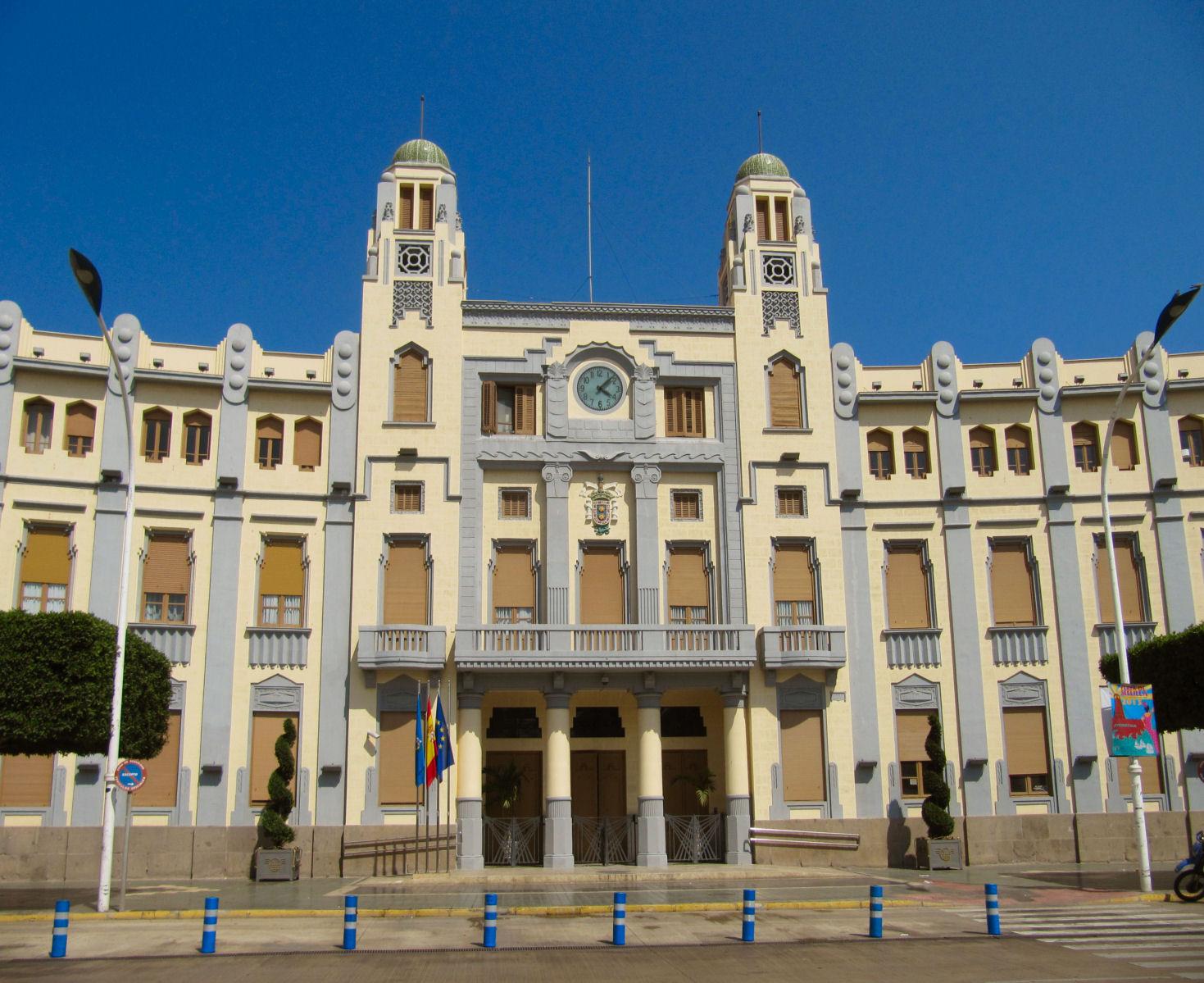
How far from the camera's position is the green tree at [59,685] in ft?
83.6

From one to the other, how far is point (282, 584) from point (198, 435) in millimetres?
5338

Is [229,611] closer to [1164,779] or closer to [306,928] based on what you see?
[306,928]

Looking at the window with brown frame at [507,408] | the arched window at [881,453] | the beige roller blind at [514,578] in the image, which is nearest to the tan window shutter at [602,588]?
the beige roller blind at [514,578]

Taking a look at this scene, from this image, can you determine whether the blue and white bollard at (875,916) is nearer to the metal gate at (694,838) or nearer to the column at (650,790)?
the column at (650,790)

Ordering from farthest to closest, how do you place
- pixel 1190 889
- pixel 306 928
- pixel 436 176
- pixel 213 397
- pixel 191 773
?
1. pixel 436 176
2. pixel 213 397
3. pixel 191 773
4. pixel 1190 889
5. pixel 306 928

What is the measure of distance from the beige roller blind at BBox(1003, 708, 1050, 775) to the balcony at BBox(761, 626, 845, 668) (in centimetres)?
572

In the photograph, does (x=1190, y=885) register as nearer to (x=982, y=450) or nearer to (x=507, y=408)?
(x=982, y=450)

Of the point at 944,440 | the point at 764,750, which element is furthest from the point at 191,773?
the point at 944,440

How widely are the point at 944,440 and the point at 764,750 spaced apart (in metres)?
11.7

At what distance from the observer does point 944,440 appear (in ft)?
126

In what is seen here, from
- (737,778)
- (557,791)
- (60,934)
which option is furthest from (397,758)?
(60,934)

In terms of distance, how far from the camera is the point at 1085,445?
38750 millimetres

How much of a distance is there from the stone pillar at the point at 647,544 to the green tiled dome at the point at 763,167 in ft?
38.5

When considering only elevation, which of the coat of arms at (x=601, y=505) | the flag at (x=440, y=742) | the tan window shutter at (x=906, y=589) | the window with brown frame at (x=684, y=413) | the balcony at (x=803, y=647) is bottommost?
the flag at (x=440, y=742)
